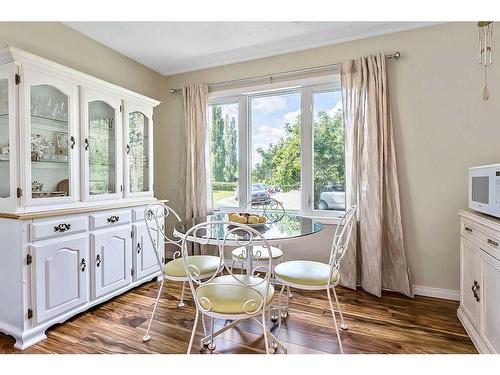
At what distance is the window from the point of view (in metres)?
2.95

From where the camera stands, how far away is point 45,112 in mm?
2107

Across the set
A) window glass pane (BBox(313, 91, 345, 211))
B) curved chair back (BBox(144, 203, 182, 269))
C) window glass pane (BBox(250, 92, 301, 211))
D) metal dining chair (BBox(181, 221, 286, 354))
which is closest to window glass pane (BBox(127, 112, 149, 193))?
curved chair back (BBox(144, 203, 182, 269))

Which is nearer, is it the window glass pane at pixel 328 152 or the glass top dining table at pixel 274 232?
the glass top dining table at pixel 274 232

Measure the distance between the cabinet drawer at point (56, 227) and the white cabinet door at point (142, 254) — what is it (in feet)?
1.90

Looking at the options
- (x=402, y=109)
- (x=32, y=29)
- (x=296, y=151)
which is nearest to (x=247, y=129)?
(x=296, y=151)

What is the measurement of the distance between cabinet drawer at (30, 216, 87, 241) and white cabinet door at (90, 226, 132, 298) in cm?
14

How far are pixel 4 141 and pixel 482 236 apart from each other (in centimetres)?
326

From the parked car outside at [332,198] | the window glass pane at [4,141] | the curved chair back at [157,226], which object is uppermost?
the window glass pane at [4,141]

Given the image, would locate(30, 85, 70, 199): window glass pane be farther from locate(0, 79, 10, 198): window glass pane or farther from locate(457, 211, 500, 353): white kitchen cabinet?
locate(457, 211, 500, 353): white kitchen cabinet

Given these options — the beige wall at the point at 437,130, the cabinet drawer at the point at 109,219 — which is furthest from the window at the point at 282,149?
the cabinet drawer at the point at 109,219

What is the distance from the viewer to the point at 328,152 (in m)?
2.96

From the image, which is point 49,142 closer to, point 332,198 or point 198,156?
point 198,156

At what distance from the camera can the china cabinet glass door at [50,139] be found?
1956mm

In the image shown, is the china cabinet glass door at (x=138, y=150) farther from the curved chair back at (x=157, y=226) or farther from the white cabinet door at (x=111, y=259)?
the white cabinet door at (x=111, y=259)
